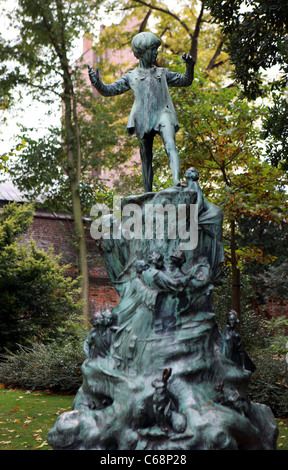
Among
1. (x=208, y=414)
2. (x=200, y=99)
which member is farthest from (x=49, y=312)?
(x=208, y=414)

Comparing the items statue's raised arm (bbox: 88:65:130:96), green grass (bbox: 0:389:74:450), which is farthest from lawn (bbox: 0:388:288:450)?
statue's raised arm (bbox: 88:65:130:96)

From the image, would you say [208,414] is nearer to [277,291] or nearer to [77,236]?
[277,291]

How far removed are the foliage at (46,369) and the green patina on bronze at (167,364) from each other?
484 cm

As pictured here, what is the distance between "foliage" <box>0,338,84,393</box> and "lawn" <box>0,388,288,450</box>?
0.26m

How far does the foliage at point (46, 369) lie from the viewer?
31.9 feet

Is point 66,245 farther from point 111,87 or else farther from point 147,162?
point 111,87

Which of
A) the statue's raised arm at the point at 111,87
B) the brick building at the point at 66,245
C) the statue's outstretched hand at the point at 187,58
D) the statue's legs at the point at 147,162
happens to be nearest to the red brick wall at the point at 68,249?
the brick building at the point at 66,245

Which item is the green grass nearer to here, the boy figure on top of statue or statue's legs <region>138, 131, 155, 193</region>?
statue's legs <region>138, 131, 155, 193</region>

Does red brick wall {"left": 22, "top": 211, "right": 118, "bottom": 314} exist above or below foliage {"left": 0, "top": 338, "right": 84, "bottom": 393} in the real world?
above

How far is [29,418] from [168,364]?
3702 mm

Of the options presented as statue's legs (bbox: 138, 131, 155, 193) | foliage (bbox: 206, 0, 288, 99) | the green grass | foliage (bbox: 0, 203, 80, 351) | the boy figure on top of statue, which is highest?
foliage (bbox: 206, 0, 288, 99)

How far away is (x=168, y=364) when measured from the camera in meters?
4.60

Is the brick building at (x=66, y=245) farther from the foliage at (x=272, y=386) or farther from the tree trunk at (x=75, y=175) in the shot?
the foliage at (x=272, y=386)

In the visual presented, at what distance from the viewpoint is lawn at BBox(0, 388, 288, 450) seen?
6106mm
